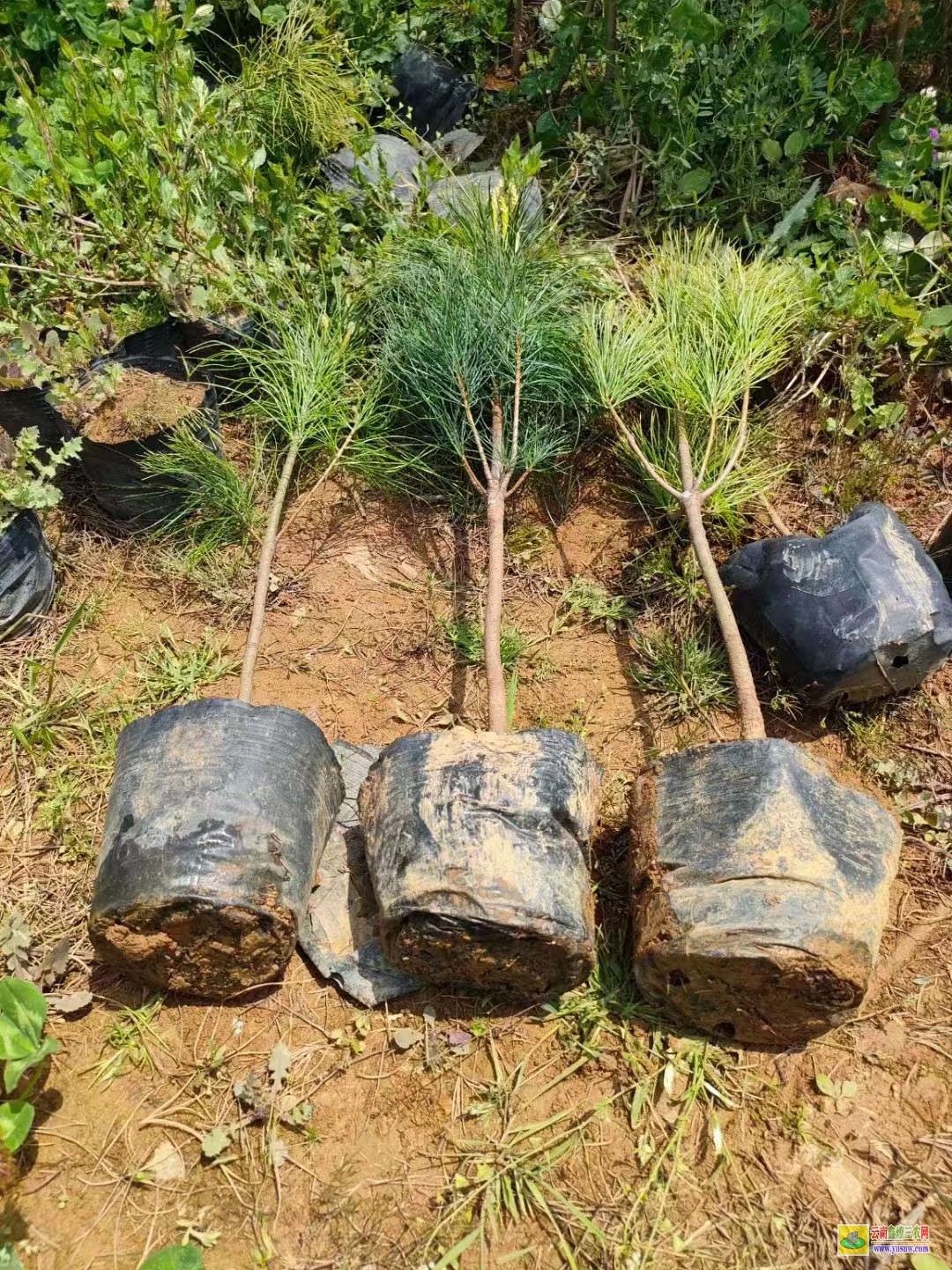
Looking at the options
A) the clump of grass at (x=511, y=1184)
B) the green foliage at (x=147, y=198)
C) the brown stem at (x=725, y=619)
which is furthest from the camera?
the green foliage at (x=147, y=198)

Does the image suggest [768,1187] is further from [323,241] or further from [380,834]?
[323,241]

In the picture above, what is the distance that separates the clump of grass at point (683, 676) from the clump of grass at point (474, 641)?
1.01ft

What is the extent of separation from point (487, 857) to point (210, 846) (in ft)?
1.65

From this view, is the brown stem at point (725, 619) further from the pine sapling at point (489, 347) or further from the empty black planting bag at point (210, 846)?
→ the empty black planting bag at point (210, 846)

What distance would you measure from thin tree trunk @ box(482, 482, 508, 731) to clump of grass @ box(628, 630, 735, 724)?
17.8 inches

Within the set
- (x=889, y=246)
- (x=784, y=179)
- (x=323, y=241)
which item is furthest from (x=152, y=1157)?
(x=784, y=179)

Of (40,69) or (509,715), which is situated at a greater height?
(40,69)

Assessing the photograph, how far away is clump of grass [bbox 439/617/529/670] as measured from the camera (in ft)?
7.51

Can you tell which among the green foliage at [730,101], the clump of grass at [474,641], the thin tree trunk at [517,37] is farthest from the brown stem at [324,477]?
the thin tree trunk at [517,37]

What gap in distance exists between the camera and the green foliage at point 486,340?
2.44 m

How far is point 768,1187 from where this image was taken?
61.2 inches

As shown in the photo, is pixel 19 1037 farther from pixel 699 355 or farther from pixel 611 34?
pixel 611 34

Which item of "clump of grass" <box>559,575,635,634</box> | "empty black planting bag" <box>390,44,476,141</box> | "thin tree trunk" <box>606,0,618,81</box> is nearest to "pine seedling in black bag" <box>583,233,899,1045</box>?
"clump of grass" <box>559,575,635,634</box>

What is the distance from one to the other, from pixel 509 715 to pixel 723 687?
546mm
